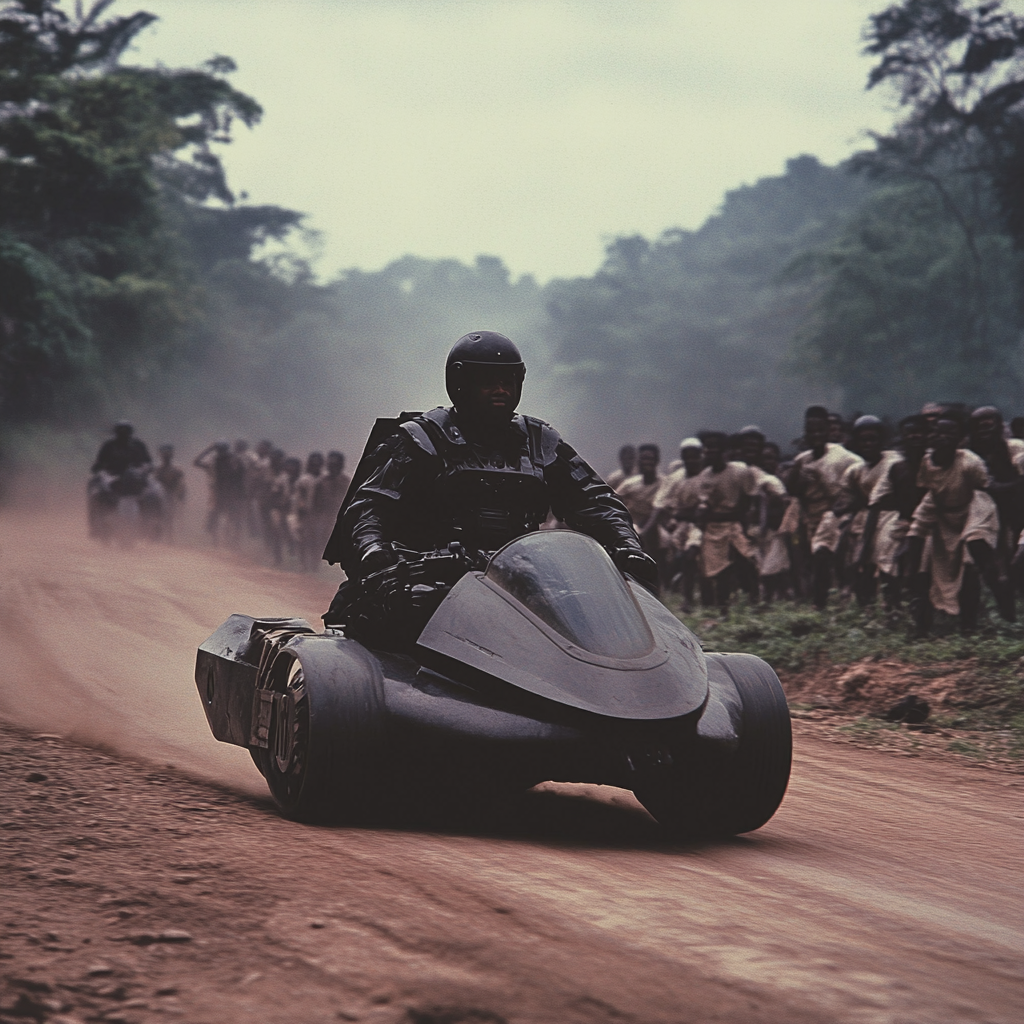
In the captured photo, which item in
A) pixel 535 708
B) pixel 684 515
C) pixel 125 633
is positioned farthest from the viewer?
pixel 684 515

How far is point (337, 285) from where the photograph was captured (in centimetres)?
7844

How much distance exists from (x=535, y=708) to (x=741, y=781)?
97cm

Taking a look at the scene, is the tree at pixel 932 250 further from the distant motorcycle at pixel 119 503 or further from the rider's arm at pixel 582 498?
the rider's arm at pixel 582 498

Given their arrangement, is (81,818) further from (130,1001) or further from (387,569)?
(130,1001)

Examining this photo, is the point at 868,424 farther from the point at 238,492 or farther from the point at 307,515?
the point at 238,492

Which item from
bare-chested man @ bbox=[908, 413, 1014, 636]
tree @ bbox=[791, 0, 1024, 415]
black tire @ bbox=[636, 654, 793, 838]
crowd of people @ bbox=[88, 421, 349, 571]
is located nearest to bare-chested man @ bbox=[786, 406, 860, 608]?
bare-chested man @ bbox=[908, 413, 1014, 636]

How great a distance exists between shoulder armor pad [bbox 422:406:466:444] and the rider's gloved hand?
0.64 m

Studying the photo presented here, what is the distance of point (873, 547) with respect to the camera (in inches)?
560

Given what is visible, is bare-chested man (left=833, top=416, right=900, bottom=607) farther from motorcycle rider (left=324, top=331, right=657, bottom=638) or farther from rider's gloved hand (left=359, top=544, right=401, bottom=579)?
rider's gloved hand (left=359, top=544, right=401, bottom=579)

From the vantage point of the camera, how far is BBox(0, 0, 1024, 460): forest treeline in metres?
34.1

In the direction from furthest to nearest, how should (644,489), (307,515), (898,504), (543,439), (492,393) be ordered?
(307,515) → (644,489) → (898,504) → (543,439) → (492,393)

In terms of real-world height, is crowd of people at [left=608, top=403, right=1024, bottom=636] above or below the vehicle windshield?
above

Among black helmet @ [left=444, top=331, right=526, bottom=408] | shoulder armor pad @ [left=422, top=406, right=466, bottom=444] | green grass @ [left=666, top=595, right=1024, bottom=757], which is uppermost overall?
black helmet @ [left=444, top=331, right=526, bottom=408]

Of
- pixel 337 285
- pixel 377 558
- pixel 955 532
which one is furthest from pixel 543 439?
pixel 337 285
